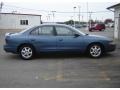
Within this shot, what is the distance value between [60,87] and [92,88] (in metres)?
0.81

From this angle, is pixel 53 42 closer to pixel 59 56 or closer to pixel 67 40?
pixel 67 40

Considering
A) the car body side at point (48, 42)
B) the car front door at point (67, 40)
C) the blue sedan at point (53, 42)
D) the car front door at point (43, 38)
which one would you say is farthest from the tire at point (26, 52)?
the car front door at point (67, 40)

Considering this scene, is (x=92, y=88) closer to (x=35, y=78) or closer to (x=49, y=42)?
(x=35, y=78)

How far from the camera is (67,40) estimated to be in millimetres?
11188

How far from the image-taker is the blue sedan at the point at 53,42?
11.2 metres

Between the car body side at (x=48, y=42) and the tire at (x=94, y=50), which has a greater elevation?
the car body side at (x=48, y=42)

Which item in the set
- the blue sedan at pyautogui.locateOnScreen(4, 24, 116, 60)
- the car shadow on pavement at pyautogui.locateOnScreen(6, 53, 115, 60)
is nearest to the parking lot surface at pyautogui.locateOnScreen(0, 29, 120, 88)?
the car shadow on pavement at pyautogui.locateOnScreen(6, 53, 115, 60)

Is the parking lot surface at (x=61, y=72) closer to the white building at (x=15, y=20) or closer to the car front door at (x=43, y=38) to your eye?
the car front door at (x=43, y=38)

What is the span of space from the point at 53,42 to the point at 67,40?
0.59 meters

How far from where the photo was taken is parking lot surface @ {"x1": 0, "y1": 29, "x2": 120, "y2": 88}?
7113 mm

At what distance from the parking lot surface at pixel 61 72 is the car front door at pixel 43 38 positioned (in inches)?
19.9

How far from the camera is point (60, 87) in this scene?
22.2ft

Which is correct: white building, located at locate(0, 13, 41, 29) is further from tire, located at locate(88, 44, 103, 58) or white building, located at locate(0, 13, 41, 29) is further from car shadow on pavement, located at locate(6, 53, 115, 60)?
tire, located at locate(88, 44, 103, 58)

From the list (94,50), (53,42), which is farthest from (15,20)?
(94,50)
